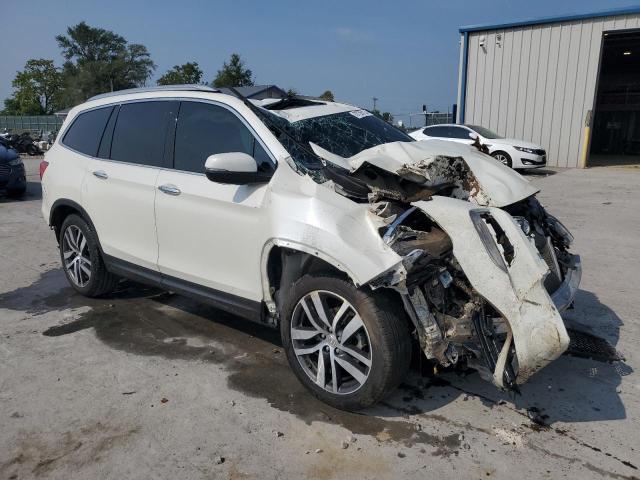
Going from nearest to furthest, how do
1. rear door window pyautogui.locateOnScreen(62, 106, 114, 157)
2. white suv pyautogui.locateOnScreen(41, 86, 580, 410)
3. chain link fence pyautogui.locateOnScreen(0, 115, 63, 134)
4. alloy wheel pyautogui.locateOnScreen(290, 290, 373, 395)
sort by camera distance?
white suv pyautogui.locateOnScreen(41, 86, 580, 410) → alloy wheel pyautogui.locateOnScreen(290, 290, 373, 395) → rear door window pyautogui.locateOnScreen(62, 106, 114, 157) → chain link fence pyautogui.locateOnScreen(0, 115, 63, 134)

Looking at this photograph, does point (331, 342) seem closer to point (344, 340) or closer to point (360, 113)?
point (344, 340)

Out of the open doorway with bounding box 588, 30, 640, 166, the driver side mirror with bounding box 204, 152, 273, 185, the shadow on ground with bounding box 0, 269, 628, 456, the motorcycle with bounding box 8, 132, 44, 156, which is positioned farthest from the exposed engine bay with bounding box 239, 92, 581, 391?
the open doorway with bounding box 588, 30, 640, 166

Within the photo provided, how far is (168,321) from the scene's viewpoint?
451cm

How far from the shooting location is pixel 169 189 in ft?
12.6

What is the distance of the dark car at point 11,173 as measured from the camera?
1161 centimetres

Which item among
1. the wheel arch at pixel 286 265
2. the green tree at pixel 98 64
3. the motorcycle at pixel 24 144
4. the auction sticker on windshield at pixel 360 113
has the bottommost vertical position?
the motorcycle at pixel 24 144

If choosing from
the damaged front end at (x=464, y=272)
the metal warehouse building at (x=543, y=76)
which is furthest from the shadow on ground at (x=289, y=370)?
the metal warehouse building at (x=543, y=76)

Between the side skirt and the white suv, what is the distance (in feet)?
0.04

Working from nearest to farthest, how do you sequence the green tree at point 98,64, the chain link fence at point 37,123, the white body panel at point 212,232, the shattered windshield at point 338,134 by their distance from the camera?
the white body panel at point 212,232 < the shattered windshield at point 338,134 < the chain link fence at point 37,123 < the green tree at point 98,64

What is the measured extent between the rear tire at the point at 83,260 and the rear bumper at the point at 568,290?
12.7 feet

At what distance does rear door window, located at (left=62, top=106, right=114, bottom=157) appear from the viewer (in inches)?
186

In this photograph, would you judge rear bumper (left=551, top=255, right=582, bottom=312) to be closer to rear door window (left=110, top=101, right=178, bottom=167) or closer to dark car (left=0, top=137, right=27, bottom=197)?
rear door window (left=110, top=101, right=178, bottom=167)

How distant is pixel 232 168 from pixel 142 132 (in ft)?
5.03

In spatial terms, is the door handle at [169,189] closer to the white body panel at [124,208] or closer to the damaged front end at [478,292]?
the white body panel at [124,208]
